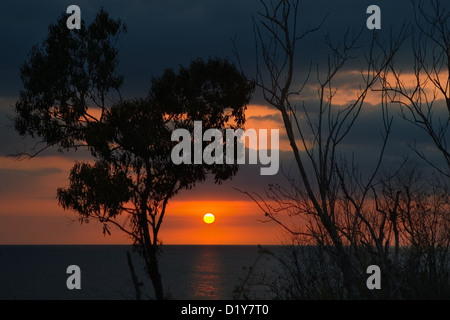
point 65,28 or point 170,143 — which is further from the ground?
point 65,28

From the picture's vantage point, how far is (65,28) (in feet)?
72.4

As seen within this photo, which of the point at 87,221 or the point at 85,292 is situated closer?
the point at 87,221

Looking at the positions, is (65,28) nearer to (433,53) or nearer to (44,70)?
(44,70)

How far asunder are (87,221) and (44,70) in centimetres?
549

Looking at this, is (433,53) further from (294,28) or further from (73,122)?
(73,122)

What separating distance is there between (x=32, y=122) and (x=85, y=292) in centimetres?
5879
